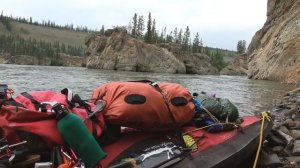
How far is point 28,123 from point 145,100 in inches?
52.0

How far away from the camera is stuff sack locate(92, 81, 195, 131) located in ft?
13.8

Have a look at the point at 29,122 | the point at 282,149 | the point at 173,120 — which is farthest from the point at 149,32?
the point at 29,122

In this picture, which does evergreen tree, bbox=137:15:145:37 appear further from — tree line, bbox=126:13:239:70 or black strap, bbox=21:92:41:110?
black strap, bbox=21:92:41:110

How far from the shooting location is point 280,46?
4103 cm

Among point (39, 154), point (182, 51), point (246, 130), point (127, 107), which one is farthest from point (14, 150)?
point (182, 51)

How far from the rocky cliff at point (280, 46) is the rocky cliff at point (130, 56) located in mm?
24232

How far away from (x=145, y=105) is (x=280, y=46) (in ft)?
129

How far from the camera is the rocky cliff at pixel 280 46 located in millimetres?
37219

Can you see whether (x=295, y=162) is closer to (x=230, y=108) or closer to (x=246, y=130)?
(x=246, y=130)

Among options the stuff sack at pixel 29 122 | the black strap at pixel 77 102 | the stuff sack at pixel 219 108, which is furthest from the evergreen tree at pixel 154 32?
the stuff sack at pixel 29 122

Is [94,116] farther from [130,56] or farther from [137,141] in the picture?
[130,56]

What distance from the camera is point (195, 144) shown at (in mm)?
4695

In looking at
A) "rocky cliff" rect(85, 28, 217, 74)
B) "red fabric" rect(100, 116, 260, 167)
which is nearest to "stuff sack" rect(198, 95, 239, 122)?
"red fabric" rect(100, 116, 260, 167)

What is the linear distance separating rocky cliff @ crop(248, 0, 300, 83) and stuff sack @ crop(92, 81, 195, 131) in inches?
1140
